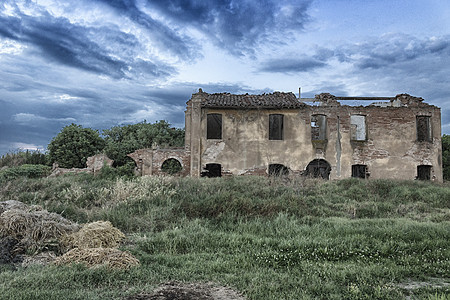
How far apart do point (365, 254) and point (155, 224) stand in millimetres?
5381

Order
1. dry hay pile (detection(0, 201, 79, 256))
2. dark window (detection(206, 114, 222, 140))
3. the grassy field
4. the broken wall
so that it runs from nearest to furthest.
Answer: the grassy field, dry hay pile (detection(0, 201, 79, 256)), the broken wall, dark window (detection(206, 114, 222, 140))

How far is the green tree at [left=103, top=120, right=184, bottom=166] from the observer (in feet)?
90.4

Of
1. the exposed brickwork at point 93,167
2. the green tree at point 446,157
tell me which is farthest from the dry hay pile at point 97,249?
the green tree at point 446,157

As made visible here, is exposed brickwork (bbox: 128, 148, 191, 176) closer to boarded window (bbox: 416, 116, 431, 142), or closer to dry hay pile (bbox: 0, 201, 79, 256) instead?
dry hay pile (bbox: 0, 201, 79, 256)

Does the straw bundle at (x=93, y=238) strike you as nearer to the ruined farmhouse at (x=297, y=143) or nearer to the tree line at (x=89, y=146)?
the ruined farmhouse at (x=297, y=143)

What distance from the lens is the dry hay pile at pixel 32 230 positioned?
22.6 ft

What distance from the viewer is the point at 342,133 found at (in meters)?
22.0

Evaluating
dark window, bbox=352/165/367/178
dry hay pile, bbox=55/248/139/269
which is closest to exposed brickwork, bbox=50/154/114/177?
dry hay pile, bbox=55/248/139/269

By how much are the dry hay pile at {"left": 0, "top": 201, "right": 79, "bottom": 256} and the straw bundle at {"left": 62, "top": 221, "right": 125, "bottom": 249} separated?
0.26 m

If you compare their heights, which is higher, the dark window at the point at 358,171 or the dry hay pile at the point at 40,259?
the dark window at the point at 358,171

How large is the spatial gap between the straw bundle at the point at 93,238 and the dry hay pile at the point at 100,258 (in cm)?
67

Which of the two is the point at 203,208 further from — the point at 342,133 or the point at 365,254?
the point at 342,133

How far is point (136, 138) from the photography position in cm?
3027

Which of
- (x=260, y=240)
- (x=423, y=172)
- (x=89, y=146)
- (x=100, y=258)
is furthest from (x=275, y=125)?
(x=100, y=258)
